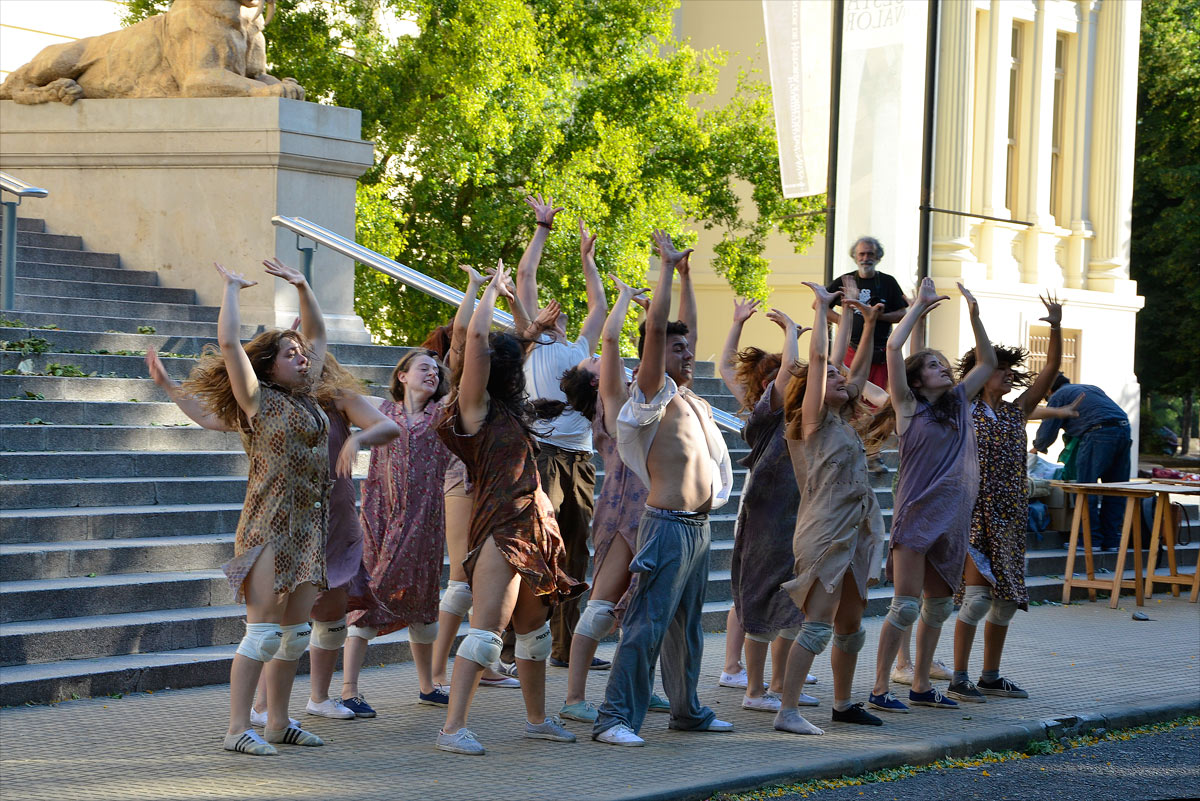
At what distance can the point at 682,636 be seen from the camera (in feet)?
22.4

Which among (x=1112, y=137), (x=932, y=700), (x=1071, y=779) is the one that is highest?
(x=1112, y=137)

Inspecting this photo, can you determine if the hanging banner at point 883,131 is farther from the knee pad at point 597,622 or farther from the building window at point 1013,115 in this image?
the building window at point 1013,115

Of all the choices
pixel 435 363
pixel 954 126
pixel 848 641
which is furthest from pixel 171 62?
pixel 954 126

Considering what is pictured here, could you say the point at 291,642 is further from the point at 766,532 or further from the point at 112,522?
the point at 112,522

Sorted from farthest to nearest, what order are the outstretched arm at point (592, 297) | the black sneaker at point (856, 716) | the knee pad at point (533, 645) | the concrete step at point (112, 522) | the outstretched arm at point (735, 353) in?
the concrete step at point (112, 522) < the outstretched arm at point (735, 353) < the outstretched arm at point (592, 297) < the black sneaker at point (856, 716) < the knee pad at point (533, 645)

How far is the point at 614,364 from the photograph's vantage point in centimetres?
662

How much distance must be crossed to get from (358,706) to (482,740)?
2.24ft

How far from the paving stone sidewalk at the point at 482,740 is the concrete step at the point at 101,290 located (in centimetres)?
551

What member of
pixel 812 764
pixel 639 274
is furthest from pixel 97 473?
pixel 639 274

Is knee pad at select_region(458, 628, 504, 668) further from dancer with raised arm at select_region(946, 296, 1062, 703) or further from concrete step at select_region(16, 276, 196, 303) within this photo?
concrete step at select_region(16, 276, 196, 303)

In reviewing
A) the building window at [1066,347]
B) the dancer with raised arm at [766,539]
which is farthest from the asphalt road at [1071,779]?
the building window at [1066,347]

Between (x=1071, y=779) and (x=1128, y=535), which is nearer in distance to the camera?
(x=1071, y=779)

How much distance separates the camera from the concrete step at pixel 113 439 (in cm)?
910

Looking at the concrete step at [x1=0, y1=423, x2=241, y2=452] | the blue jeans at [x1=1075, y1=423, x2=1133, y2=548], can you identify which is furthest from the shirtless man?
the blue jeans at [x1=1075, y1=423, x2=1133, y2=548]
